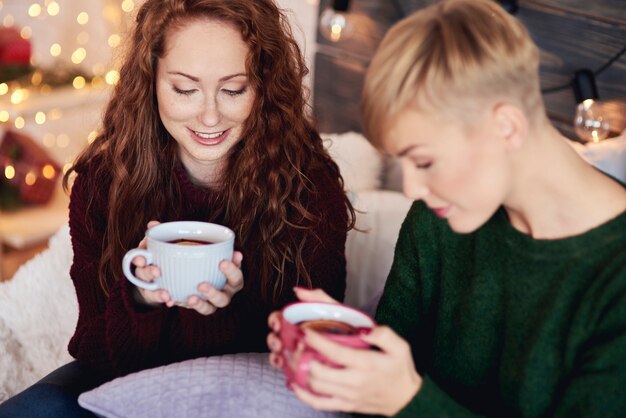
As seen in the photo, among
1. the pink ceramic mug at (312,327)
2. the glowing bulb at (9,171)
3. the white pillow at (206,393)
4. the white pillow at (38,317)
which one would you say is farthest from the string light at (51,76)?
the pink ceramic mug at (312,327)

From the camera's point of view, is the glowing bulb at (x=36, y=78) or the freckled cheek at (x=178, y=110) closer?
the freckled cheek at (x=178, y=110)

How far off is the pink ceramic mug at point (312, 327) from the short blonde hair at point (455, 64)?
0.77 ft

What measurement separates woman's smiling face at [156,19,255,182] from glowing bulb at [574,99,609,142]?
74 cm

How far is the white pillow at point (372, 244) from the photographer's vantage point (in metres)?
1.64

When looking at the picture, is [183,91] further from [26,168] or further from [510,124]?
[26,168]

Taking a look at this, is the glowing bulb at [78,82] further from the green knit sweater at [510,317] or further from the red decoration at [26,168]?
the green knit sweater at [510,317]

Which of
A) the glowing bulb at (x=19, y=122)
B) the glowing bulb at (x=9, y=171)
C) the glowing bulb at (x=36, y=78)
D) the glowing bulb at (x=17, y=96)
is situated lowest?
the glowing bulb at (x=9, y=171)

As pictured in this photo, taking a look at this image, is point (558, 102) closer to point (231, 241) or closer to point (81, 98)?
point (231, 241)

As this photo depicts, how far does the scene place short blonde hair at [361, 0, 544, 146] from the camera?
827 mm

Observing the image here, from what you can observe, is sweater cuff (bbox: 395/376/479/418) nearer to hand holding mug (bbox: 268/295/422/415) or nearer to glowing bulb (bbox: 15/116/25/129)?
hand holding mug (bbox: 268/295/422/415)

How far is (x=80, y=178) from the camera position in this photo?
1.45 meters

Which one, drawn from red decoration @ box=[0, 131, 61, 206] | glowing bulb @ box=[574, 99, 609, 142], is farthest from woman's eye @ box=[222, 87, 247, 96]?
red decoration @ box=[0, 131, 61, 206]

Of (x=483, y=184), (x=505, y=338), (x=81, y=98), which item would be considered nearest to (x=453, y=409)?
(x=505, y=338)

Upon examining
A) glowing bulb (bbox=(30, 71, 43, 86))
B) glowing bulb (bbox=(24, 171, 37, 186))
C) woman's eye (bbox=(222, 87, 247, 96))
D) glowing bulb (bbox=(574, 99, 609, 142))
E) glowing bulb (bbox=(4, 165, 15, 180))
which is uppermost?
woman's eye (bbox=(222, 87, 247, 96))
